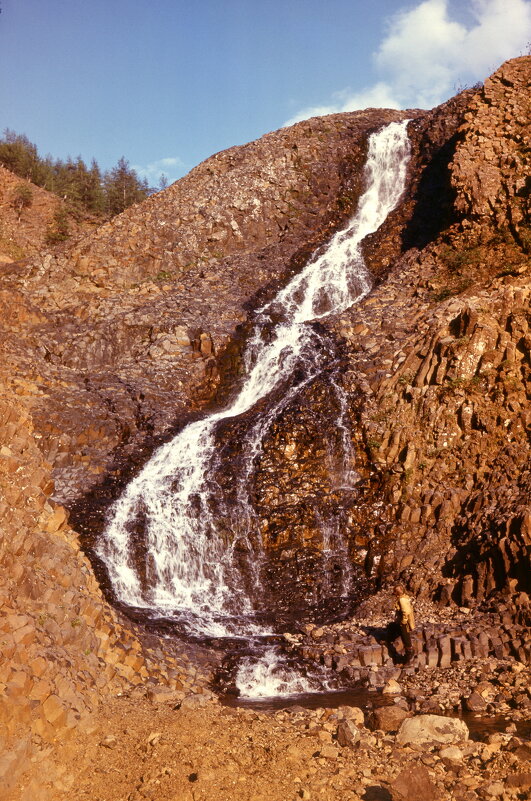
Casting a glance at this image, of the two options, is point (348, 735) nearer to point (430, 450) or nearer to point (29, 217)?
point (430, 450)

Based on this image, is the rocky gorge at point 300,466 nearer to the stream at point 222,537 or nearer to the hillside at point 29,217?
the stream at point 222,537

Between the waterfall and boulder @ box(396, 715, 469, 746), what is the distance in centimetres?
595

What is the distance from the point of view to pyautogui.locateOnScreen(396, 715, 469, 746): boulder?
26.1 ft

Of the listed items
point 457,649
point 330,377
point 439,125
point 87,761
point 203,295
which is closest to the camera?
point 87,761

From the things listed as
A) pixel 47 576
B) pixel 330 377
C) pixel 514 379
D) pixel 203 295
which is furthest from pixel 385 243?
pixel 47 576

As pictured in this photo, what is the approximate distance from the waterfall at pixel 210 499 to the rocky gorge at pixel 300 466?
1.82 feet

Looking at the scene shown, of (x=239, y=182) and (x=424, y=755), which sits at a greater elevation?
(x=239, y=182)

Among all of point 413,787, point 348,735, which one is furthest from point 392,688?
point 413,787

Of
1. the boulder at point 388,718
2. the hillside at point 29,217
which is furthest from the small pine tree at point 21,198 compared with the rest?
the boulder at point 388,718

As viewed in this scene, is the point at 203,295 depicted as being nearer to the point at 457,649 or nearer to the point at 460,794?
the point at 457,649

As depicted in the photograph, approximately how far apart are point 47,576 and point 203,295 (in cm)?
1777

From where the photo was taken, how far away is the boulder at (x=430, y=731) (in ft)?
26.1

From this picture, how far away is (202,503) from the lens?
56.0 ft

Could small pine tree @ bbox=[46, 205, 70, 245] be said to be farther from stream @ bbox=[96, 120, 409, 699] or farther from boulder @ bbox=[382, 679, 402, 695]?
boulder @ bbox=[382, 679, 402, 695]
